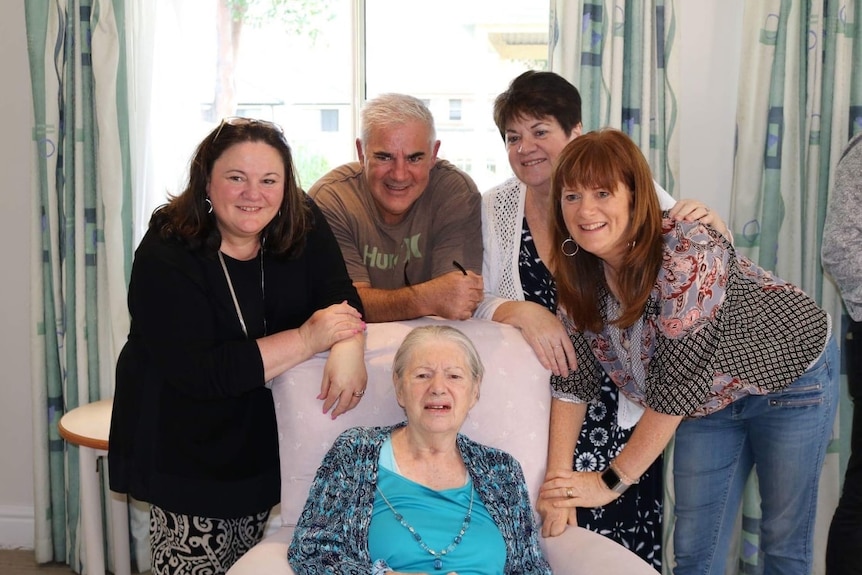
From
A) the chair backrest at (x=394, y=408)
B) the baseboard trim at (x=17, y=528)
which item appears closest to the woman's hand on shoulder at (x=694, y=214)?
the chair backrest at (x=394, y=408)

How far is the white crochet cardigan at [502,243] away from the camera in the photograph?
2260mm

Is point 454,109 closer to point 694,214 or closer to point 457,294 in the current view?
point 457,294

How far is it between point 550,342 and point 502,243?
36 cm

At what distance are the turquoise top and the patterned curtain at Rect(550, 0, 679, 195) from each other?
62.3 inches

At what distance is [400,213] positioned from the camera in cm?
240

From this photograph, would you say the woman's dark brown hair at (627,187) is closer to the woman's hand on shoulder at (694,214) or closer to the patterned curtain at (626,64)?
the woman's hand on shoulder at (694,214)

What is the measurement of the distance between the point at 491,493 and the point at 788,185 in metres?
1.73

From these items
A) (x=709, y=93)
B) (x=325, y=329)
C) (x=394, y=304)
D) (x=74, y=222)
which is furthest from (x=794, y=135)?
(x=74, y=222)

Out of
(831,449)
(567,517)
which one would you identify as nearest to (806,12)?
(831,449)

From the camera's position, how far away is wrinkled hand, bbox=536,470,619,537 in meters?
1.97

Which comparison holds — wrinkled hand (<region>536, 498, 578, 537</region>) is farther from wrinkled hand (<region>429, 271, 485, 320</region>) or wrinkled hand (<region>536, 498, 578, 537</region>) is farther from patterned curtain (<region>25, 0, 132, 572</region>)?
patterned curtain (<region>25, 0, 132, 572</region>)

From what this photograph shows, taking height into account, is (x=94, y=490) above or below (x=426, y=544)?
below

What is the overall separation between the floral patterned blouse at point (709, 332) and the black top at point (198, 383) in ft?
2.66

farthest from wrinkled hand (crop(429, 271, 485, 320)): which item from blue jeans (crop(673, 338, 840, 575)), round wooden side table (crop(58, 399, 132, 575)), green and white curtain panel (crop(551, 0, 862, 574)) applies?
round wooden side table (crop(58, 399, 132, 575))
